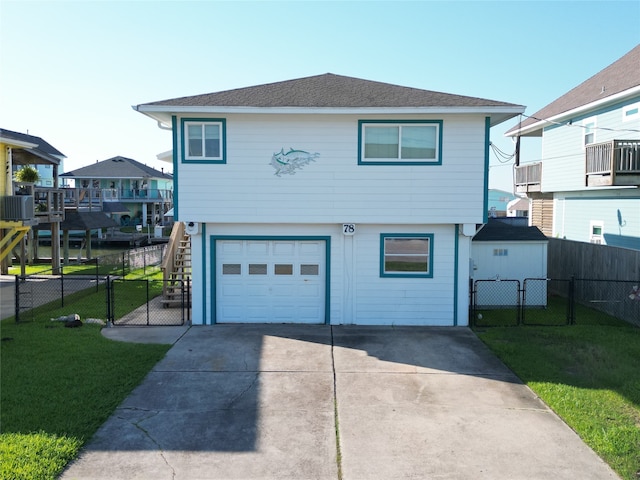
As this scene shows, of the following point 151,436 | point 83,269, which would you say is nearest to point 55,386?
point 151,436

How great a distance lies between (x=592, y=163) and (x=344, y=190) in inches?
382

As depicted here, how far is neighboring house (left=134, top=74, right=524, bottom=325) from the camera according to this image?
12891 millimetres

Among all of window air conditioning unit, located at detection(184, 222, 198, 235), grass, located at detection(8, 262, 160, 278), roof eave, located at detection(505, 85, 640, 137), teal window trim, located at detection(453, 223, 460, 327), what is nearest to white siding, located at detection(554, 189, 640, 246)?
roof eave, located at detection(505, 85, 640, 137)

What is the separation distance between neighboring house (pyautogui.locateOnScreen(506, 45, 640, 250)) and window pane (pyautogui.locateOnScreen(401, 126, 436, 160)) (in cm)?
711

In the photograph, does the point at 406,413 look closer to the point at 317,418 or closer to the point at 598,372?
the point at 317,418

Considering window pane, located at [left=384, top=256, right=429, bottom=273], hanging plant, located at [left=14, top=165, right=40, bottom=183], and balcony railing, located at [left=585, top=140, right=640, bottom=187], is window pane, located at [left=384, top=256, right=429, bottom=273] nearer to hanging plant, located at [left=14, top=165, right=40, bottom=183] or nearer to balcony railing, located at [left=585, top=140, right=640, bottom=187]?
balcony railing, located at [left=585, top=140, right=640, bottom=187]

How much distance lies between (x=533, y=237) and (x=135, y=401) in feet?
37.4

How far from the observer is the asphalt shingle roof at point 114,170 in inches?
1980

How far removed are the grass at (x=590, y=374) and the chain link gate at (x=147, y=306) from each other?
741 cm

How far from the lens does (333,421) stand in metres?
7.69

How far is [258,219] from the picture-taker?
515 inches

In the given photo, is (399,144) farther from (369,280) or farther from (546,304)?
(546,304)

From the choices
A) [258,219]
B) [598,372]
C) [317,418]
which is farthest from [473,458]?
[258,219]

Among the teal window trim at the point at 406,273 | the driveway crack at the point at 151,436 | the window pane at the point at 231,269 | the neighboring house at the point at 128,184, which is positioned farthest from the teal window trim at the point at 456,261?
the neighboring house at the point at 128,184
